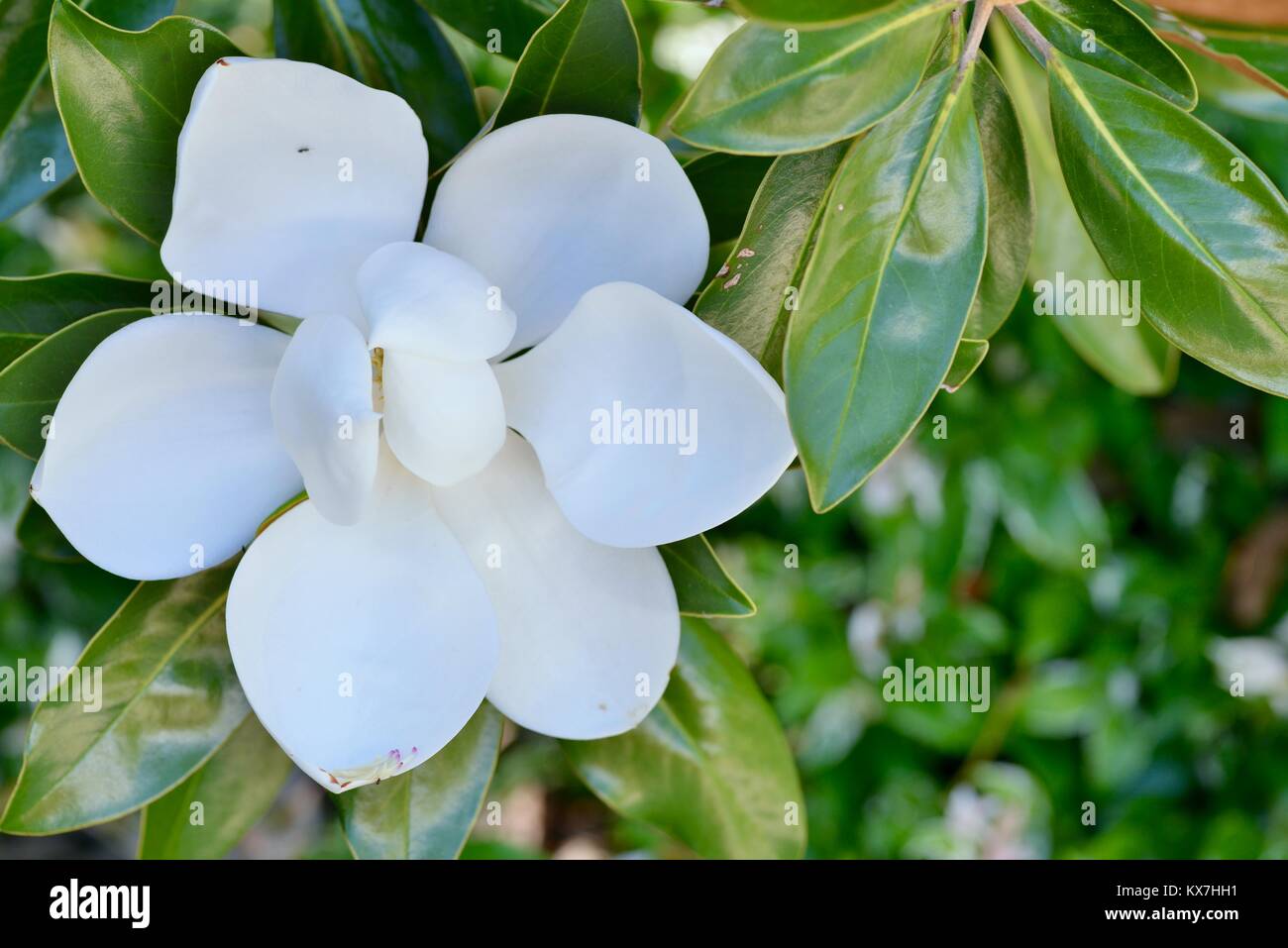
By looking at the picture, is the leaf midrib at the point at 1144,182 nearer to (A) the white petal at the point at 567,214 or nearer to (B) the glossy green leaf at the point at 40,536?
(A) the white petal at the point at 567,214

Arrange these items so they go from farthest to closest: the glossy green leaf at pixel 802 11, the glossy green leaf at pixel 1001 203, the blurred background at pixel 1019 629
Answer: the blurred background at pixel 1019 629, the glossy green leaf at pixel 1001 203, the glossy green leaf at pixel 802 11

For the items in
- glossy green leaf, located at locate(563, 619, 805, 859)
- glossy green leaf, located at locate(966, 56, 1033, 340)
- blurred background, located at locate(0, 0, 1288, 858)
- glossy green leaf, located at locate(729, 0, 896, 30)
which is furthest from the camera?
blurred background, located at locate(0, 0, 1288, 858)

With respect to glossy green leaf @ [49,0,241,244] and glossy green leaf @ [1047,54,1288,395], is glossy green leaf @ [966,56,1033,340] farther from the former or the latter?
glossy green leaf @ [49,0,241,244]

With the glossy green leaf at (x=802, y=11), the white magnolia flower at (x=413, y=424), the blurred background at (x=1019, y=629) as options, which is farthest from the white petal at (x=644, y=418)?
the blurred background at (x=1019, y=629)

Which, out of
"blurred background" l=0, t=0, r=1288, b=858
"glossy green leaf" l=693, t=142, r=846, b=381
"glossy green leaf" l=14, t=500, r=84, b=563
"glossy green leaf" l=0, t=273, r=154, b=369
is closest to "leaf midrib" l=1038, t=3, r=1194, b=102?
"glossy green leaf" l=693, t=142, r=846, b=381

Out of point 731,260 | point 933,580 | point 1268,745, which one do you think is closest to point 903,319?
point 731,260

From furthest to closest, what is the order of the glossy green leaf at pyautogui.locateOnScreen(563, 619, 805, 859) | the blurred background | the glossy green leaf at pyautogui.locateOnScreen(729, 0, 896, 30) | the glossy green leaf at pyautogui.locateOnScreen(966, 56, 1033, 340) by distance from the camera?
the blurred background, the glossy green leaf at pyautogui.locateOnScreen(563, 619, 805, 859), the glossy green leaf at pyautogui.locateOnScreen(966, 56, 1033, 340), the glossy green leaf at pyautogui.locateOnScreen(729, 0, 896, 30)
